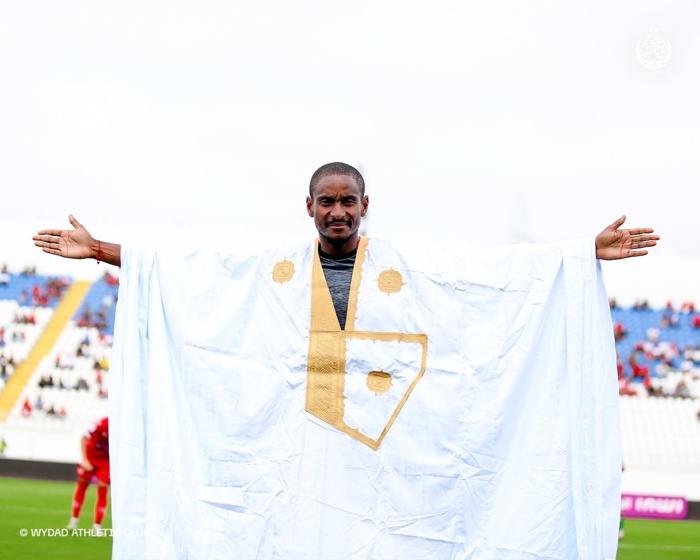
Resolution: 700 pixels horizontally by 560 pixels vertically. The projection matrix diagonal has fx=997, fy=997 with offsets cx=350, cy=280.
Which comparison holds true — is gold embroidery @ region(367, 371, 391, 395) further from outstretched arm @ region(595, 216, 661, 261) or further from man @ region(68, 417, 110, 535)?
man @ region(68, 417, 110, 535)

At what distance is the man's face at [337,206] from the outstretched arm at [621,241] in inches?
42.1

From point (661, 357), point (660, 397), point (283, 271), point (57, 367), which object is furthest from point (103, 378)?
point (283, 271)

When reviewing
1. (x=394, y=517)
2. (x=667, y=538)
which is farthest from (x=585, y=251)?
(x=667, y=538)

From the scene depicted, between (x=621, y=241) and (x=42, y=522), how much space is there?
9039mm

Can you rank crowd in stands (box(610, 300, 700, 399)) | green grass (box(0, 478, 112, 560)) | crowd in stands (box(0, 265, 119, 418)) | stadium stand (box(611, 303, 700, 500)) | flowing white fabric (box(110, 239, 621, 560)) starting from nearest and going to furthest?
flowing white fabric (box(110, 239, 621, 560)) < green grass (box(0, 478, 112, 560)) < stadium stand (box(611, 303, 700, 500)) < crowd in stands (box(0, 265, 119, 418)) < crowd in stands (box(610, 300, 700, 399))

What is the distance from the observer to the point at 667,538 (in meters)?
13.9

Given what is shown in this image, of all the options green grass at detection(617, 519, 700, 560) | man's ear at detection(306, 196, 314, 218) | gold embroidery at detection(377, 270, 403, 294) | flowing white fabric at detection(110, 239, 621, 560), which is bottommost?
green grass at detection(617, 519, 700, 560)

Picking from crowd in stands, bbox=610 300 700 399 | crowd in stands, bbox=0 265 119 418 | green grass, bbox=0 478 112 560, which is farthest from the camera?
crowd in stands, bbox=610 300 700 399

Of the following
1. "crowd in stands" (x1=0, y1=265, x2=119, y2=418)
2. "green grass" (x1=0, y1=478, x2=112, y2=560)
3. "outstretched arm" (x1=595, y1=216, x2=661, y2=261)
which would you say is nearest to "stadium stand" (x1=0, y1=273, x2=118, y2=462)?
"crowd in stands" (x1=0, y1=265, x2=119, y2=418)

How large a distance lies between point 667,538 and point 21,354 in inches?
779

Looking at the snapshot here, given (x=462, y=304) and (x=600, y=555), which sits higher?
(x=462, y=304)

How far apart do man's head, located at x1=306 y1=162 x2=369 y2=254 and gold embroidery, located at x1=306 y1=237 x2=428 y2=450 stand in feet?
0.75

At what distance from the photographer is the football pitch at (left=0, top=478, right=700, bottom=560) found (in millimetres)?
9227

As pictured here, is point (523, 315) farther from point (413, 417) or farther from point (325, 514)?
point (325, 514)
